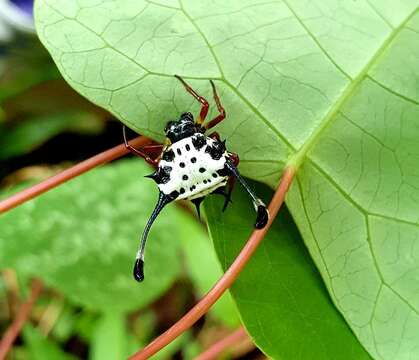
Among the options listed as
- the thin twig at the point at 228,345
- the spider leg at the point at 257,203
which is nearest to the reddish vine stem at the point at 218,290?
the spider leg at the point at 257,203

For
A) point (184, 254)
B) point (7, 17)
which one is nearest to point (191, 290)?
point (184, 254)

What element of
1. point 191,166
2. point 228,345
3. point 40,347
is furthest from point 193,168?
point 40,347

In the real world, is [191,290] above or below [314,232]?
below

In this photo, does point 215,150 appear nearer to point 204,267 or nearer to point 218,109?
point 218,109

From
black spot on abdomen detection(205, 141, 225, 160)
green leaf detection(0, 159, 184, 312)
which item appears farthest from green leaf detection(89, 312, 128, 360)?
black spot on abdomen detection(205, 141, 225, 160)

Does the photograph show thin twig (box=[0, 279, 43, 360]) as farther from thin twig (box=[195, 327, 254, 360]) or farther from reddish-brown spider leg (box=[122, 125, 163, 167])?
reddish-brown spider leg (box=[122, 125, 163, 167])

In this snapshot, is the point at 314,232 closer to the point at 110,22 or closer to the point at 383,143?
the point at 383,143
